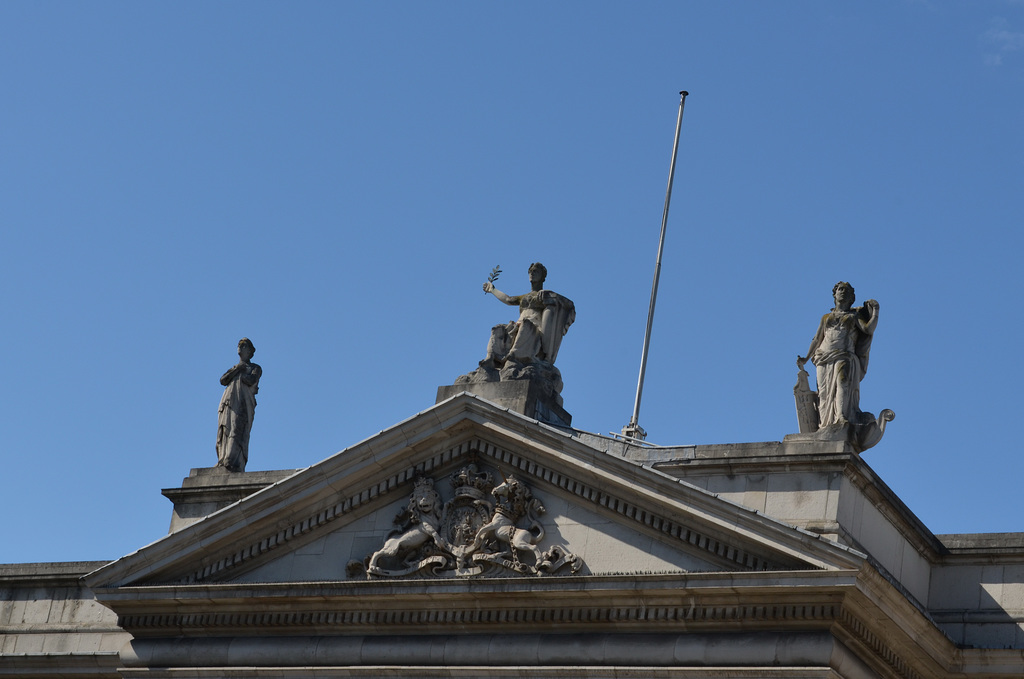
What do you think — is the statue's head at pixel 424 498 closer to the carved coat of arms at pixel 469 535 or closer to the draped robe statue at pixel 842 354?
the carved coat of arms at pixel 469 535

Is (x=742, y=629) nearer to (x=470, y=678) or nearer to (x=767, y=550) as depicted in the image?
(x=767, y=550)

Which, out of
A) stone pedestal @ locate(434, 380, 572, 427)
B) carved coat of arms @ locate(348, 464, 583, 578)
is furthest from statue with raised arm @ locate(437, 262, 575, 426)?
carved coat of arms @ locate(348, 464, 583, 578)

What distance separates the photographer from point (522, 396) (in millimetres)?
33312

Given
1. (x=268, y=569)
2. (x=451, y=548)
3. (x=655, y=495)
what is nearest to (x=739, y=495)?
(x=655, y=495)

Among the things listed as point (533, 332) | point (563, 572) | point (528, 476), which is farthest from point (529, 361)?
point (563, 572)

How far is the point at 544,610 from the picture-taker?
3131 cm

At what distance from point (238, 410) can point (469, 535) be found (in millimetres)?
6614

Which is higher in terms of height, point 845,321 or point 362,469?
point 845,321

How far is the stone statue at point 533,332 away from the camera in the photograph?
3441 cm

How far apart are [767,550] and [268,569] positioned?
27.1 feet

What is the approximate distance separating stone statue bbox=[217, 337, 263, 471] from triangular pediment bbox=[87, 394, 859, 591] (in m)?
2.94

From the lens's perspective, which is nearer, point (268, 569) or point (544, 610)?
point (544, 610)

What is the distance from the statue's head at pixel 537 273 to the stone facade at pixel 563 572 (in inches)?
135

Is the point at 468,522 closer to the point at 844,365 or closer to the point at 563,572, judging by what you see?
the point at 563,572
